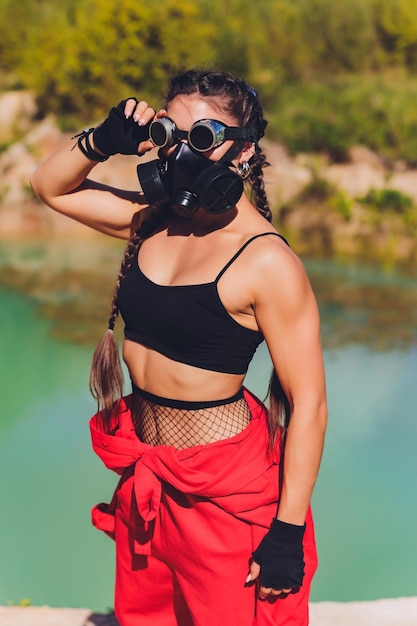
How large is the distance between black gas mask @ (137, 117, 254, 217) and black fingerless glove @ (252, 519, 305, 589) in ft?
1.98

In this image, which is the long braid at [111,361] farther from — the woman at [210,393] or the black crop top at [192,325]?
the black crop top at [192,325]

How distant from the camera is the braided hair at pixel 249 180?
1395 millimetres

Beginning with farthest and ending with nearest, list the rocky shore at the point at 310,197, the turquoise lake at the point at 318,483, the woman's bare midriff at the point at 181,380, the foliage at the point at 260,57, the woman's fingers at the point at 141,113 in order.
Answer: the foliage at the point at 260,57
the rocky shore at the point at 310,197
the turquoise lake at the point at 318,483
the woman's fingers at the point at 141,113
the woman's bare midriff at the point at 181,380

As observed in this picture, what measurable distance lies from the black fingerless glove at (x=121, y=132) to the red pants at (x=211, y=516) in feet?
1.96

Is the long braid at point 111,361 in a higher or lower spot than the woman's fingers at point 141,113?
lower

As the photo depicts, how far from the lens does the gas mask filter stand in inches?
52.9

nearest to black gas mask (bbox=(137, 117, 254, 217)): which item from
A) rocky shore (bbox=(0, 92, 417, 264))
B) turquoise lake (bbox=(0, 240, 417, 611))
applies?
turquoise lake (bbox=(0, 240, 417, 611))

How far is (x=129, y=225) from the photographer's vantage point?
1689mm

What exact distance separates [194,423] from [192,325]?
21cm

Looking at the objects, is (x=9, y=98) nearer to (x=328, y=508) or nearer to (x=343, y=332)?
(x=343, y=332)

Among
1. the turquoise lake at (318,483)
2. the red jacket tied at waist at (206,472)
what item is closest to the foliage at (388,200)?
the turquoise lake at (318,483)

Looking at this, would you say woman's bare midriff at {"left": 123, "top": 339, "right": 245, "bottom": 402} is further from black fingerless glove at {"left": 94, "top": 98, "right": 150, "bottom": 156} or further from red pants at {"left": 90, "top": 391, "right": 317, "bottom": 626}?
black fingerless glove at {"left": 94, "top": 98, "right": 150, "bottom": 156}

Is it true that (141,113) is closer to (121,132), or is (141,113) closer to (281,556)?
(121,132)

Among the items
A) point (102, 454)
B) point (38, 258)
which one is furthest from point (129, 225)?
point (38, 258)
